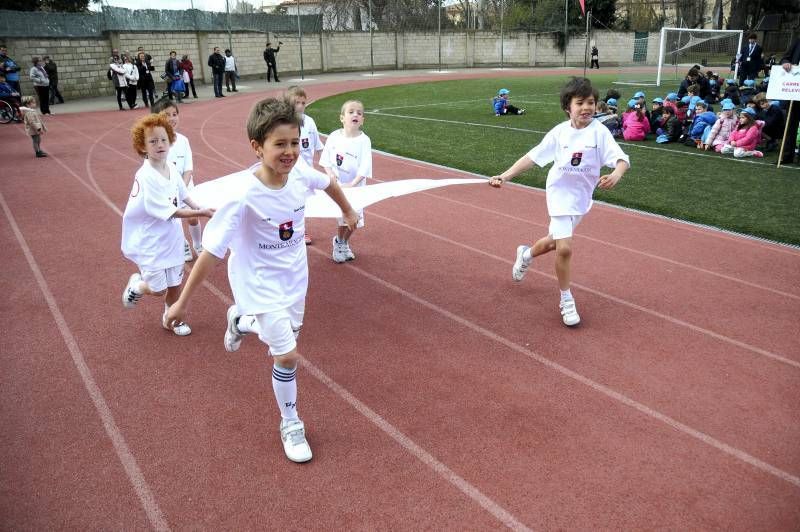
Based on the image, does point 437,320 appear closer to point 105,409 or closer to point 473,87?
point 105,409

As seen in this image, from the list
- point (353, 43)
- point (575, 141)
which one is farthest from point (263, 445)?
point (353, 43)

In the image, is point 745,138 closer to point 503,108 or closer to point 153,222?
point 503,108

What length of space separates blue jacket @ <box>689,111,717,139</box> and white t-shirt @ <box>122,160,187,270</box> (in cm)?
1252

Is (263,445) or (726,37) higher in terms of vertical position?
(726,37)

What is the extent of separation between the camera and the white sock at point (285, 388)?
3.49 metres

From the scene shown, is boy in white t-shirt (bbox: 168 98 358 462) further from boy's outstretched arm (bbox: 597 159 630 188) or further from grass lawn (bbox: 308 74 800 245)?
grass lawn (bbox: 308 74 800 245)

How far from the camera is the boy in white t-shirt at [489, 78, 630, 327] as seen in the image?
490 cm

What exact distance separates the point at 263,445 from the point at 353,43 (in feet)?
129

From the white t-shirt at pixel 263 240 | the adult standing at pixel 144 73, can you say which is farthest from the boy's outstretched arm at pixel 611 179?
the adult standing at pixel 144 73

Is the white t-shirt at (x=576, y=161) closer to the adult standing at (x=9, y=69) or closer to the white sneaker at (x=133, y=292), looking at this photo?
the white sneaker at (x=133, y=292)

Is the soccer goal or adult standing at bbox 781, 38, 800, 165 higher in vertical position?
the soccer goal

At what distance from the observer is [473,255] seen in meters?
7.09

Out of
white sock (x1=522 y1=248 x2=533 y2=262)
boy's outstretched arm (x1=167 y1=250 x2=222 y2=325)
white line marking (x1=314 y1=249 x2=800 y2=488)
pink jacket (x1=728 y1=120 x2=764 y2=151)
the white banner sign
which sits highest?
the white banner sign

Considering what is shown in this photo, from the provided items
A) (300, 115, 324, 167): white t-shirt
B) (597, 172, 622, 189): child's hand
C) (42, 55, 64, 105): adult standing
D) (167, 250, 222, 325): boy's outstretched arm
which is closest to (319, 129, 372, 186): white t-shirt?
(300, 115, 324, 167): white t-shirt
